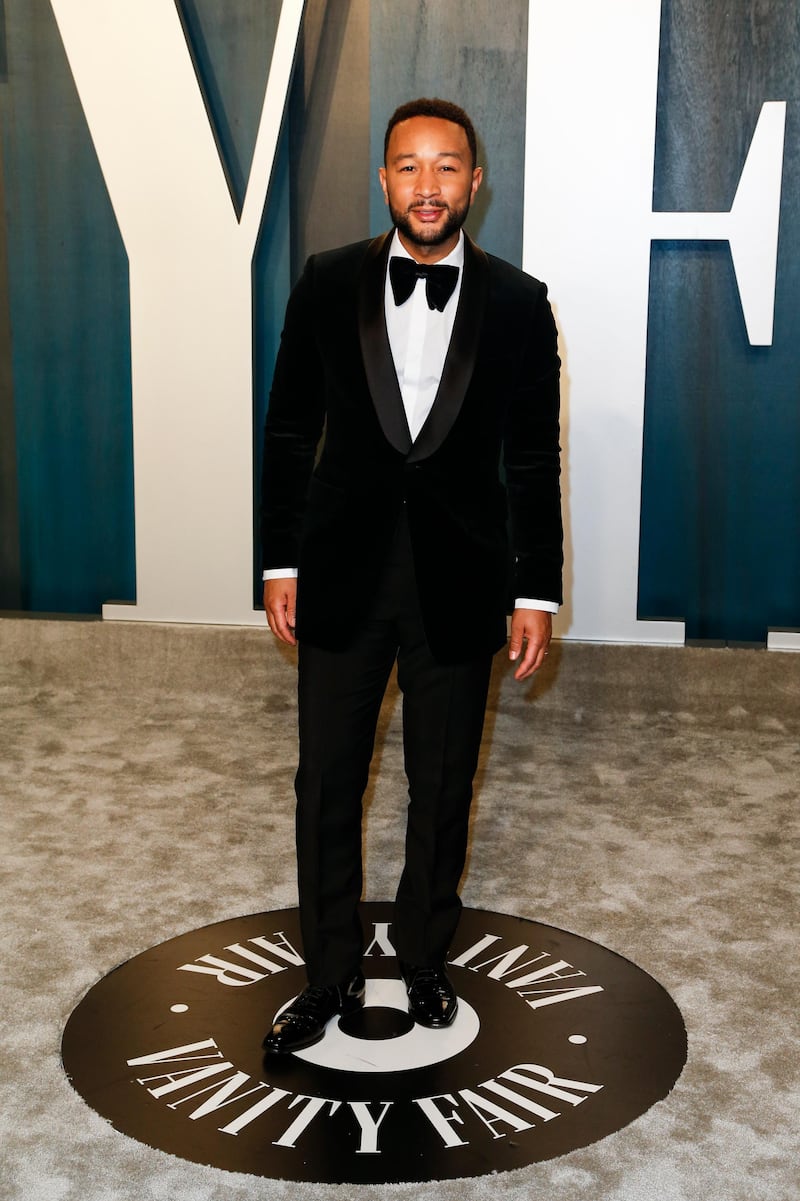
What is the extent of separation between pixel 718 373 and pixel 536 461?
2.36 m

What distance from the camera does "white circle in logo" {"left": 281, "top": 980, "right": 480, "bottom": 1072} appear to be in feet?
7.22

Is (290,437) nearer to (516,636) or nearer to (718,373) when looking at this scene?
(516,636)

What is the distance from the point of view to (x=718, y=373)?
4.45 metres

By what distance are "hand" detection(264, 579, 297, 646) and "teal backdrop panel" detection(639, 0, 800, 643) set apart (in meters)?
2.48

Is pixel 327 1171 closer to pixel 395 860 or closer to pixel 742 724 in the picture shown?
pixel 395 860

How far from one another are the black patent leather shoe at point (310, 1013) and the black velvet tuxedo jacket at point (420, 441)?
642mm

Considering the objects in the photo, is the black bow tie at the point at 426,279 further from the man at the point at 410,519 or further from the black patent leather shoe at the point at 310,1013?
the black patent leather shoe at the point at 310,1013

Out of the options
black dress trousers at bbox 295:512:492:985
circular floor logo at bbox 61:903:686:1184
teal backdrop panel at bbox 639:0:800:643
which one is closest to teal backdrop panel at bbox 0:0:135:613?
teal backdrop panel at bbox 639:0:800:643

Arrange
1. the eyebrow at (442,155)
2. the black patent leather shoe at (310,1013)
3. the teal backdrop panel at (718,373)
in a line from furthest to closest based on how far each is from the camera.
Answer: the teal backdrop panel at (718,373) < the black patent leather shoe at (310,1013) < the eyebrow at (442,155)

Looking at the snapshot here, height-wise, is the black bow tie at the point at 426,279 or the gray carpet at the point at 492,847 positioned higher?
the black bow tie at the point at 426,279

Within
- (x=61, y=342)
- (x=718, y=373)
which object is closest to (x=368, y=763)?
(x=718, y=373)

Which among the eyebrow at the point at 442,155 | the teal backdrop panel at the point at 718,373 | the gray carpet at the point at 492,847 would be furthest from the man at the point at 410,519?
the teal backdrop panel at the point at 718,373

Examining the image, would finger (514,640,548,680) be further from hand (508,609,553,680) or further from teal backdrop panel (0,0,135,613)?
teal backdrop panel (0,0,135,613)

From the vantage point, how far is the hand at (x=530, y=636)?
2327 millimetres
